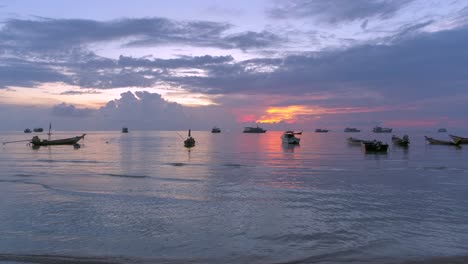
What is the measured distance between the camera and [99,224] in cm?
1469

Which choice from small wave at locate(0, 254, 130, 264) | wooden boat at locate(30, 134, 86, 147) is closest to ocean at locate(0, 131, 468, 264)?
small wave at locate(0, 254, 130, 264)

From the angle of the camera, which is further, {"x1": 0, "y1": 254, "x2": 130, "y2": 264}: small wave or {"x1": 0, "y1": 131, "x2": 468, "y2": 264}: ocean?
{"x1": 0, "y1": 131, "x2": 468, "y2": 264}: ocean

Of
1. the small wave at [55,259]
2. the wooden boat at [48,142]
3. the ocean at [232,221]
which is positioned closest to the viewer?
the small wave at [55,259]

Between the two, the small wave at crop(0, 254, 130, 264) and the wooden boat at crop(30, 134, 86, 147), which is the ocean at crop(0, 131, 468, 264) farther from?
the wooden boat at crop(30, 134, 86, 147)

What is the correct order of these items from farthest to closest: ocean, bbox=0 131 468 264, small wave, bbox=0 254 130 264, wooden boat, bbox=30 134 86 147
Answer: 1. wooden boat, bbox=30 134 86 147
2. ocean, bbox=0 131 468 264
3. small wave, bbox=0 254 130 264

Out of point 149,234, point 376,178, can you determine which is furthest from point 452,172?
point 149,234

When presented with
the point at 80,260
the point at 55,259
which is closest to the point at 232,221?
the point at 80,260

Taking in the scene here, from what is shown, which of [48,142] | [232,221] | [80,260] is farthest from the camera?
[48,142]

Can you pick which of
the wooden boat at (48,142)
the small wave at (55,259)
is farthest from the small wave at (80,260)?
the wooden boat at (48,142)

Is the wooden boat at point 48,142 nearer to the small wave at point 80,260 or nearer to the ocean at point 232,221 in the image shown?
the ocean at point 232,221

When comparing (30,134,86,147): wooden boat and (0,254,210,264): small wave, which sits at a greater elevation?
(30,134,86,147): wooden boat

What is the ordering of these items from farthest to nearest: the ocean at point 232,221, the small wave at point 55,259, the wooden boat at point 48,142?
the wooden boat at point 48,142, the ocean at point 232,221, the small wave at point 55,259

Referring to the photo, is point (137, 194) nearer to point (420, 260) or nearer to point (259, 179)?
point (259, 179)

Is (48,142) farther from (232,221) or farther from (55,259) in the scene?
(55,259)
